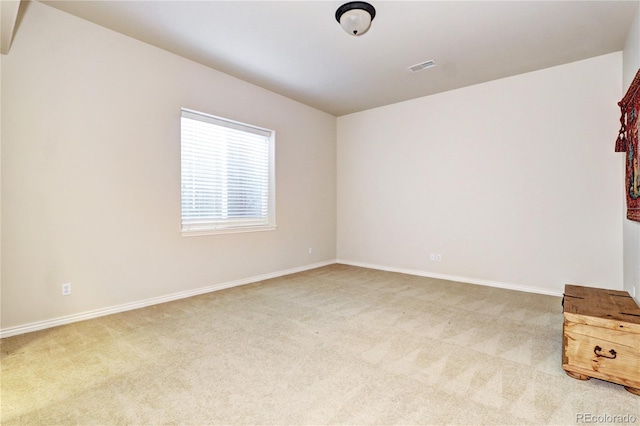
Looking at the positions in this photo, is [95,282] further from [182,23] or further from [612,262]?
[612,262]

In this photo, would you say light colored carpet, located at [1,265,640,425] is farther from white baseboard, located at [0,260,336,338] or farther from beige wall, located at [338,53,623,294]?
beige wall, located at [338,53,623,294]

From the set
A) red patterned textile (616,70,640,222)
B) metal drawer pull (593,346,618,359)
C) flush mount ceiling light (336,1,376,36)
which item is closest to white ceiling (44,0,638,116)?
flush mount ceiling light (336,1,376,36)

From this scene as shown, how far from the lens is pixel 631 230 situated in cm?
299

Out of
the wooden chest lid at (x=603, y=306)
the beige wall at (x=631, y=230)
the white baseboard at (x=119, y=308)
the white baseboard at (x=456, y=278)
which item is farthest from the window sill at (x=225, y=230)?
the beige wall at (x=631, y=230)

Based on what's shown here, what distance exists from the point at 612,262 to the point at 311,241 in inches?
158

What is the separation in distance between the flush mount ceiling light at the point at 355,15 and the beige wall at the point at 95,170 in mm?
2048

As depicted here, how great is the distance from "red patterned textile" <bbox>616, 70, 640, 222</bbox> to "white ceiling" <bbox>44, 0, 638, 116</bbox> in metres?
0.73

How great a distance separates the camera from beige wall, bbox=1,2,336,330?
8.81 feet

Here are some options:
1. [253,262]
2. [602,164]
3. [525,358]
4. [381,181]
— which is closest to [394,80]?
[381,181]

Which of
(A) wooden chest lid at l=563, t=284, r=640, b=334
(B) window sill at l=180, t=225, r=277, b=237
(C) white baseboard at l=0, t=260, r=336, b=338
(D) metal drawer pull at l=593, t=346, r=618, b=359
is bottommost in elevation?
(C) white baseboard at l=0, t=260, r=336, b=338

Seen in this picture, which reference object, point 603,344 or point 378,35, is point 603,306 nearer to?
point 603,344

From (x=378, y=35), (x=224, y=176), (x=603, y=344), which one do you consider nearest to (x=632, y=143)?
(x=603, y=344)

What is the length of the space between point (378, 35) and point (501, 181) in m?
2.59

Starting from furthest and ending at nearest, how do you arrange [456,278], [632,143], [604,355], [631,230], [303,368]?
[456,278] → [631,230] → [632,143] → [303,368] → [604,355]
